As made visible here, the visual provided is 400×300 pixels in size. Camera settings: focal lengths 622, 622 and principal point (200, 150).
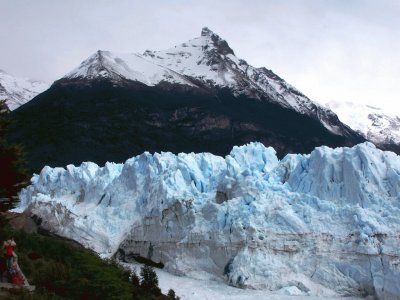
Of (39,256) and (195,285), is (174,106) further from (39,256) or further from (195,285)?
(39,256)

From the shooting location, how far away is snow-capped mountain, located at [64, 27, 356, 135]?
7388cm

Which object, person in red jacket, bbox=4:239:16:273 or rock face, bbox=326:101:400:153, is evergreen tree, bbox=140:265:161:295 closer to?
person in red jacket, bbox=4:239:16:273

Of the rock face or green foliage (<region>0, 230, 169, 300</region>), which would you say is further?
the rock face

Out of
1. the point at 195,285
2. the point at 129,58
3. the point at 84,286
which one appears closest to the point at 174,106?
the point at 129,58

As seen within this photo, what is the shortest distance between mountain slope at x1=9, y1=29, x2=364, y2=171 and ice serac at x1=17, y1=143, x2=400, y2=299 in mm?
19006

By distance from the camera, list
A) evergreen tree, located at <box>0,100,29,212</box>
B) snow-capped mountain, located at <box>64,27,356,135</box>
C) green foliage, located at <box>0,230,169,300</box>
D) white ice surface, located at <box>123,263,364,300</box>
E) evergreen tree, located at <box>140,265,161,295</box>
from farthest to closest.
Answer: snow-capped mountain, located at <box>64,27,356,135</box> → white ice surface, located at <box>123,263,364,300</box> → evergreen tree, located at <box>140,265,161,295</box> → green foliage, located at <box>0,230,169,300</box> → evergreen tree, located at <box>0,100,29,212</box>

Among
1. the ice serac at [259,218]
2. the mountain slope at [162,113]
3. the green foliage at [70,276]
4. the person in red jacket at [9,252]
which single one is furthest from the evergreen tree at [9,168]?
the mountain slope at [162,113]

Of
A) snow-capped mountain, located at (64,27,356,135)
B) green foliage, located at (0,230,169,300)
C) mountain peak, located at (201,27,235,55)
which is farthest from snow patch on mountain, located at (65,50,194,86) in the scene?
green foliage, located at (0,230,169,300)

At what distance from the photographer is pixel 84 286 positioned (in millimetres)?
18734

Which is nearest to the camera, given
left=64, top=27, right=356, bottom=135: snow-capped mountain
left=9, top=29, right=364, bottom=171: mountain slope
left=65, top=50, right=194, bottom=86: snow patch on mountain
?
left=9, top=29, right=364, bottom=171: mountain slope

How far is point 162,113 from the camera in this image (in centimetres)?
6644

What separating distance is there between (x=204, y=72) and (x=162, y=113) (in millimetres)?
15264

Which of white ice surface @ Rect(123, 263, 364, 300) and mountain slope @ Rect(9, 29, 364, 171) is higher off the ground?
mountain slope @ Rect(9, 29, 364, 171)

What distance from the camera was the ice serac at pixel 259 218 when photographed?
27.5m
